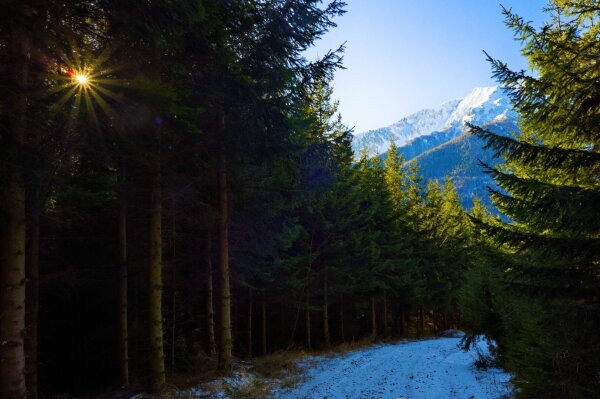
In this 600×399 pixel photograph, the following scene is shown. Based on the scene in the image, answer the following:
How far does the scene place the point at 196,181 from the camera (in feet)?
35.8

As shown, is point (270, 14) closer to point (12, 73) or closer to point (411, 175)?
point (12, 73)

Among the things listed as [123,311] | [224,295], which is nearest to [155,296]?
[224,295]

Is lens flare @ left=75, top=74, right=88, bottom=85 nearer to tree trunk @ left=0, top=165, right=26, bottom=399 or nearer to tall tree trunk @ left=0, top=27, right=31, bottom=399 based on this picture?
tall tree trunk @ left=0, top=27, right=31, bottom=399

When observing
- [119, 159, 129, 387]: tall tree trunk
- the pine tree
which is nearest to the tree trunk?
[119, 159, 129, 387]: tall tree trunk

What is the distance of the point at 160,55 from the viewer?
901 centimetres

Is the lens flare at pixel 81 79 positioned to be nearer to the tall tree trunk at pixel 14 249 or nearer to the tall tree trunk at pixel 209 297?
the tall tree trunk at pixel 14 249

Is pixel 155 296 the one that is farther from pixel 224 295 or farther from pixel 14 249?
pixel 14 249

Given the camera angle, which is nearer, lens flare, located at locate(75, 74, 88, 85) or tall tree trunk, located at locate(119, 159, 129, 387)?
lens flare, located at locate(75, 74, 88, 85)

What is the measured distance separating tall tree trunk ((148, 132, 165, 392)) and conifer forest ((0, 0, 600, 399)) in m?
0.04

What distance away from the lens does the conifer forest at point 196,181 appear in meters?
5.30

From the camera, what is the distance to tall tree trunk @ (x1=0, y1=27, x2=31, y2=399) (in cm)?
489

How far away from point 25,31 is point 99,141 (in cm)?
177

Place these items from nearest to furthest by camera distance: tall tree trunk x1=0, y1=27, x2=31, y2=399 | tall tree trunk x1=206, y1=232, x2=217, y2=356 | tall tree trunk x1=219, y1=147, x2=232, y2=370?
tall tree trunk x1=0, y1=27, x2=31, y2=399, tall tree trunk x1=219, y1=147, x2=232, y2=370, tall tree trunk x1=206, y1=232, x2=217, y2=356

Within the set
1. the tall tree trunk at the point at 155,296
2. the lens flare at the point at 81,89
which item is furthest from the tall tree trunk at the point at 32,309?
the lens flare at the point at 81,89
